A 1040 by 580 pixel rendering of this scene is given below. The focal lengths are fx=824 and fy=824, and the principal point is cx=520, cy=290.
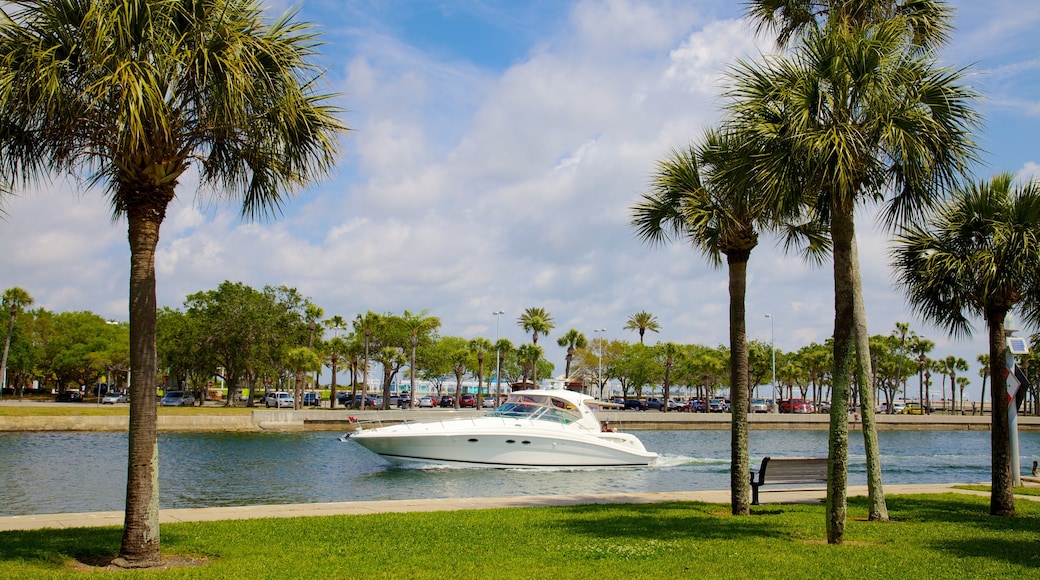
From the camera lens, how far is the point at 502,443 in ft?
101

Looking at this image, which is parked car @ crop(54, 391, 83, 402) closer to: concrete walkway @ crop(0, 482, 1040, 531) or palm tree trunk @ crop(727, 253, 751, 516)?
concrete walkway @ crop(0, 482, 1040, 531)

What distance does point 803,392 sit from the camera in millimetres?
113562

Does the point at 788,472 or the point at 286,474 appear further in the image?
the point at 286,474

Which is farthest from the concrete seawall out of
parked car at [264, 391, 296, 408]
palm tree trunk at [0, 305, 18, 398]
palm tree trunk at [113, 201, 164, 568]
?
palm tree trunk at [0, 305, 18, 398]

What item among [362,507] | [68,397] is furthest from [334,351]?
[362,507]

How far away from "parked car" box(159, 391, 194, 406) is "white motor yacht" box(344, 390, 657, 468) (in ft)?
162

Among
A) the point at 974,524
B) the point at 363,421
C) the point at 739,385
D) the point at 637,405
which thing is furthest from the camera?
the point at 637,405

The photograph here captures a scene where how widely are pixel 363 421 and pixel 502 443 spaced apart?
83.0ft

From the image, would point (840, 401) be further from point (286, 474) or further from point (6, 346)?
point (6, 346)

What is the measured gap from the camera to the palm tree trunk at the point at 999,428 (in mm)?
14602

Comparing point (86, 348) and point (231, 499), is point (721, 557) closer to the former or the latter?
point (231, 499)

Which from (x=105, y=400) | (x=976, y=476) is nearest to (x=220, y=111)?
(x=976, y=476)

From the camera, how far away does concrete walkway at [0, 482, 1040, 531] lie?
1247 centimetres

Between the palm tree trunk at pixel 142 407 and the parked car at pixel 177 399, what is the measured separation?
2720 inches
